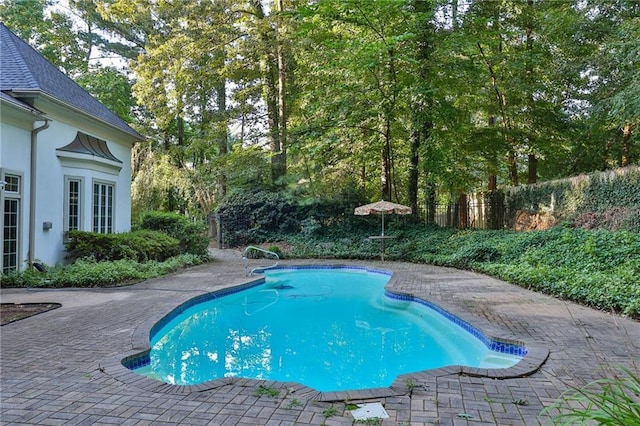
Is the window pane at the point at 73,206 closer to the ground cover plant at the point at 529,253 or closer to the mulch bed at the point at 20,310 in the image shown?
the mulch bed at the point at 20,310

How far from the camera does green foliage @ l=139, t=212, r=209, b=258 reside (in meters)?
12.8

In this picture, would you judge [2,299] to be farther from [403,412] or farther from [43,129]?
[403,412]

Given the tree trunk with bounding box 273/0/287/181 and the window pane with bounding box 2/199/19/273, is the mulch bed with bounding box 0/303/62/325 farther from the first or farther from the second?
the tree trunk with bounding box 273/0/287/181

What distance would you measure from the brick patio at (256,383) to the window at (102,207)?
5765mm

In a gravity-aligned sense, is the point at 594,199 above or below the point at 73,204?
below

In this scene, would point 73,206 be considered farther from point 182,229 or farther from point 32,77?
point 182,229

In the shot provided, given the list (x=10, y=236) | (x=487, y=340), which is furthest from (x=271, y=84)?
(x=487, y=340)

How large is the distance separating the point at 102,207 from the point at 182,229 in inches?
95.2

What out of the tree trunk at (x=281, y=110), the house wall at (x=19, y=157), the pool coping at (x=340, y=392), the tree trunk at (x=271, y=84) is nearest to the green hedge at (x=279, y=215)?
the tree trunk at (x=281, y=110)

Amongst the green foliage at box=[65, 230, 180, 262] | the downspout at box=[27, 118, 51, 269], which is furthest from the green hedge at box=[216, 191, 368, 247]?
the downspout at box=[27, 118, 51, 269]

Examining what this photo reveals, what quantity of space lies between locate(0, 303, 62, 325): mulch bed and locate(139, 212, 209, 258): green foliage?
6283mm

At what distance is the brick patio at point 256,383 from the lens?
8.85ft

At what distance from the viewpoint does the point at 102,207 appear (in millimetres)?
11281

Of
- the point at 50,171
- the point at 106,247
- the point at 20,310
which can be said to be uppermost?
the point at 50,171
